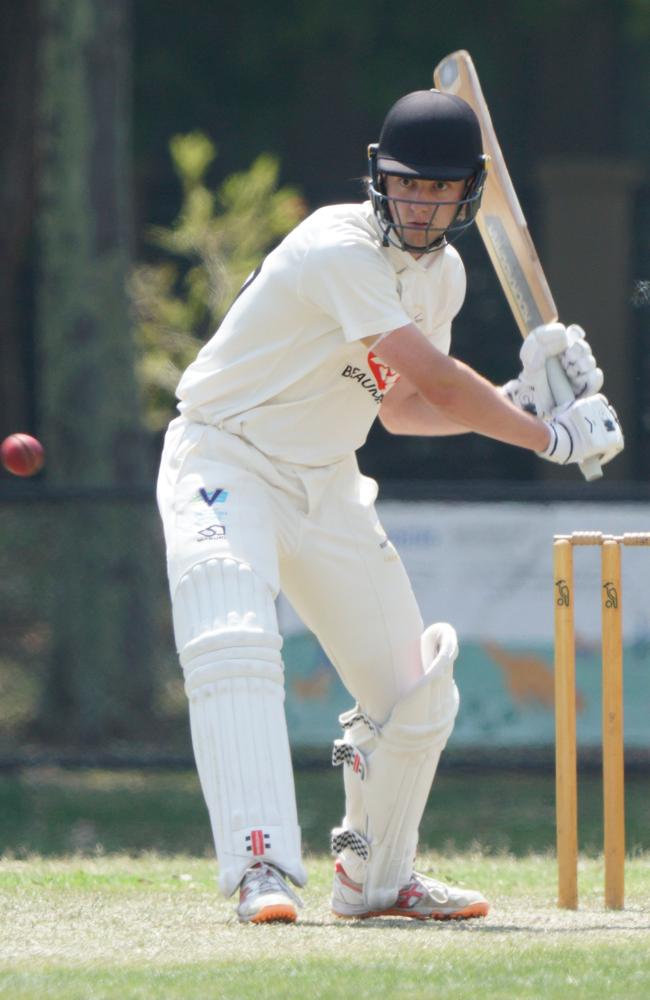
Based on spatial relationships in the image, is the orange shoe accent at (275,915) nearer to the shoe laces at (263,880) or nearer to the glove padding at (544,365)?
the shoe laces at (263,880)

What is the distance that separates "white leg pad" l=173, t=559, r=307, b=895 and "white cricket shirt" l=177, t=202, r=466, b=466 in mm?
369

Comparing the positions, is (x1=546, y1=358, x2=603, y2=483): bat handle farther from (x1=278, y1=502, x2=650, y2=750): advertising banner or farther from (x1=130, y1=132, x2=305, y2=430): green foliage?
(x1=130, y1=132, x2=305, y2=430): green foliage

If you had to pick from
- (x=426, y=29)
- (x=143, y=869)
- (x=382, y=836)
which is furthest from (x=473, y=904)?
(x=426, y=29)

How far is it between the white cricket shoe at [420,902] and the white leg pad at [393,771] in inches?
0.7

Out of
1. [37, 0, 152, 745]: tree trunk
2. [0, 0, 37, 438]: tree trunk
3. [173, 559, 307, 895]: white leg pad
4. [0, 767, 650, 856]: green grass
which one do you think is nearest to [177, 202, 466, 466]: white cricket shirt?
[173, 559, 307, 895]: white leg pad

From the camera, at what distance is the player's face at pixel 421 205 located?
389 cm

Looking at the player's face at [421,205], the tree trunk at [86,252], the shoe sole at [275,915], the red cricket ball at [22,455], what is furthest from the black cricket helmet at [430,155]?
the tree trunk at [86,252]

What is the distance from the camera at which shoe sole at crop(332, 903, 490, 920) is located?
4125mm

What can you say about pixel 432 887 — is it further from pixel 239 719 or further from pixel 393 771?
pixel 239 719

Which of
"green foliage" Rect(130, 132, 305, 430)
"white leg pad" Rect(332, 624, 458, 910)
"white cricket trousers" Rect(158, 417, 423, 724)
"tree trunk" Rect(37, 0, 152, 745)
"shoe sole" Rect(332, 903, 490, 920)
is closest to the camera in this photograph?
"white cricket trousers" Rect(158, 417, 423, 724)

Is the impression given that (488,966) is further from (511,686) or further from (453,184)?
(511,686)

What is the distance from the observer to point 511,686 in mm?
7762

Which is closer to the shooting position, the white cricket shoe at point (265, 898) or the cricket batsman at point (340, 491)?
the white cricket shoe at point (265, 898)

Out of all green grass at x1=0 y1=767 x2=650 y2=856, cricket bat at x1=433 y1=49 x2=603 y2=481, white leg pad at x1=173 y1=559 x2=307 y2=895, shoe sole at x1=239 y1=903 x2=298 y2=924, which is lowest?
green grass at x1=0 y1=767 x2=650 y2=856
